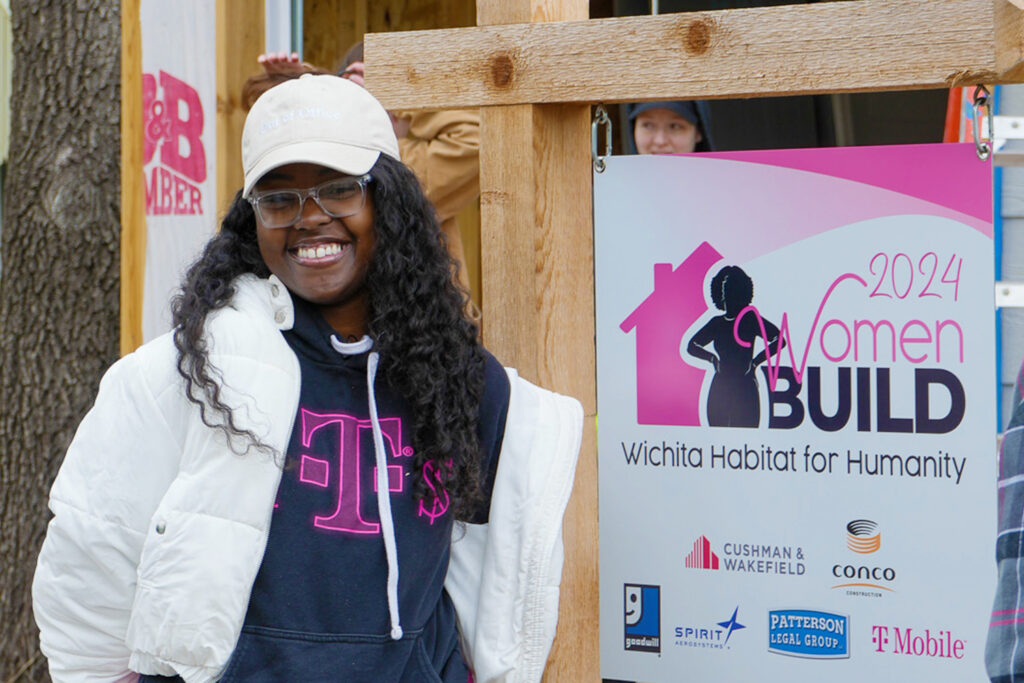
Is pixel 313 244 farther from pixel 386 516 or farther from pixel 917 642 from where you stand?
pixel 917 642

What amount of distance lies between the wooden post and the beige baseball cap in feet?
1.14

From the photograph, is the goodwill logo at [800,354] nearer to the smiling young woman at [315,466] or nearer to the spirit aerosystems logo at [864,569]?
the spirit aerosystems logo at [864,569]

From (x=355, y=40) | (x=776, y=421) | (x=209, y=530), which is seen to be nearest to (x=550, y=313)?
(x=776, y=421)

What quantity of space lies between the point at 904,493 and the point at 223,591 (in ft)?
3.83

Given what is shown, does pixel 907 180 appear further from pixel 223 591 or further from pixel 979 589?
pixel 223 591

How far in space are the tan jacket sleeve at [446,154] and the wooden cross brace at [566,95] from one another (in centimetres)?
106

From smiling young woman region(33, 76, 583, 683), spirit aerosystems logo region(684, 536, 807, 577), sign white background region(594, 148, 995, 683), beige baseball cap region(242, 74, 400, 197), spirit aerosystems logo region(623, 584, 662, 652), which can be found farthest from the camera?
spirit aerosystems logo region(623, 584, 662, 652)

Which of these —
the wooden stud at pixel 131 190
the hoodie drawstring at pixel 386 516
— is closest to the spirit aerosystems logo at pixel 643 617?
the hoodie drawstring at pixel 386 516

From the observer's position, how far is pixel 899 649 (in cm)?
217

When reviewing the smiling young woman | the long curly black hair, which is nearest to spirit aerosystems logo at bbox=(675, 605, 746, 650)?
the smiling young woman

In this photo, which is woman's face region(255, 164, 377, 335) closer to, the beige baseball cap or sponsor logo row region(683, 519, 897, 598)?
the beige baseball cap

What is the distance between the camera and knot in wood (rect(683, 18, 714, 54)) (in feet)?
7.00

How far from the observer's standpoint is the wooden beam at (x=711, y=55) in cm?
200

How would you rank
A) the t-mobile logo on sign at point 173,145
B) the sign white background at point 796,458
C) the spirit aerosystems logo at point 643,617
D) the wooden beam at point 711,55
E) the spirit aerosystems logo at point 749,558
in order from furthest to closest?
the t-mobile logo on sign at point 173,145 < the spirit aerosystems logo at point 643,617 < the spirit aerosystems logo at point 749,558 < the sign white background at point 796,458 < the wooden beam at point 711,55
